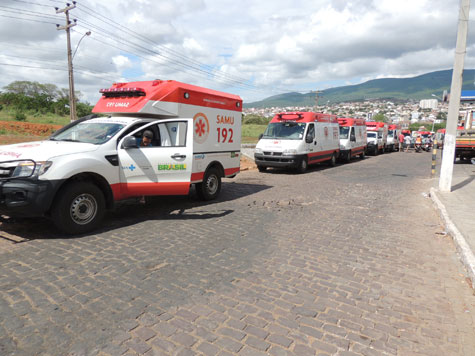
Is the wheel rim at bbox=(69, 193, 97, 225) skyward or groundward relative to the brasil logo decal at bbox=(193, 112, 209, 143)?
groundward

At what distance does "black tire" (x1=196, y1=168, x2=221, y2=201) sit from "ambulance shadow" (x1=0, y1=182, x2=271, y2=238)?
16 centimetres

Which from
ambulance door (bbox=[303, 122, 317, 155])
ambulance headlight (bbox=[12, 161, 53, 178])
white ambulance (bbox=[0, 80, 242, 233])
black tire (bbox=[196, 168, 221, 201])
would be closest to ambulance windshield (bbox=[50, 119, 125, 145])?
white ambulance (bbox=[0, 80, 242, 233])

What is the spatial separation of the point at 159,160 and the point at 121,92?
5.90 feet

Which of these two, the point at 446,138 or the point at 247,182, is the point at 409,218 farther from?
the point at 247,182

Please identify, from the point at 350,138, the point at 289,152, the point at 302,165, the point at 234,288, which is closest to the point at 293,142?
the point at 289,152

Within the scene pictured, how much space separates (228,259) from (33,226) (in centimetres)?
346

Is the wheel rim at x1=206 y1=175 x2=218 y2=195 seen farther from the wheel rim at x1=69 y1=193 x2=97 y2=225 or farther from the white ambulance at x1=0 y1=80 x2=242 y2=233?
the wheel rim at x1=69 y1=193 x2=97 y2=225

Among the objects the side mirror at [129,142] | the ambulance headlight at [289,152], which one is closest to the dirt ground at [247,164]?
the ambulance headlight at [289,152]

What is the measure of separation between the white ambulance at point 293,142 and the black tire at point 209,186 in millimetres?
5974

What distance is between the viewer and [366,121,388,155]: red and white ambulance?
A: 2641cm

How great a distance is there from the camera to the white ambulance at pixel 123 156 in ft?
16.3

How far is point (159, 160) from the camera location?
655 centimetres

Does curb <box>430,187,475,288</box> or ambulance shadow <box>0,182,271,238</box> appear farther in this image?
ambulance shadow <box>0,182,271,238</box>

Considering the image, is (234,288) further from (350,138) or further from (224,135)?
(350,138)
